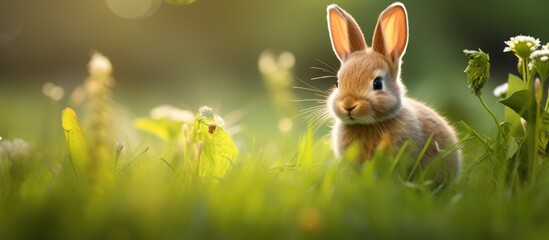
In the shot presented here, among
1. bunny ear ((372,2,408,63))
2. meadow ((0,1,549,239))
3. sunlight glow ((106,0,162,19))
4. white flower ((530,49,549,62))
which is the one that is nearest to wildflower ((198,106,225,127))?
meadow ((0,1,549,239))

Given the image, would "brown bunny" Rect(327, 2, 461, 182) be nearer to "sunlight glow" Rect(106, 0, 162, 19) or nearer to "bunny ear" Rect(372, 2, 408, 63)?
"bunny ear" Rect(372, 2, 408, 63)

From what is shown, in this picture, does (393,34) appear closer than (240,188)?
No

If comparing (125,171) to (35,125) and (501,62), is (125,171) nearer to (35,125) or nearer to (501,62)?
(35,125)

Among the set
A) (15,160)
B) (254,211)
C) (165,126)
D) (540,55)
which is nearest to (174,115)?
(165,126)

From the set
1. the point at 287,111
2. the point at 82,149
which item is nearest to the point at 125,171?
the point at 82,149

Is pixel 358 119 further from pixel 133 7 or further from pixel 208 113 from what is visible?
pixel 133 7
